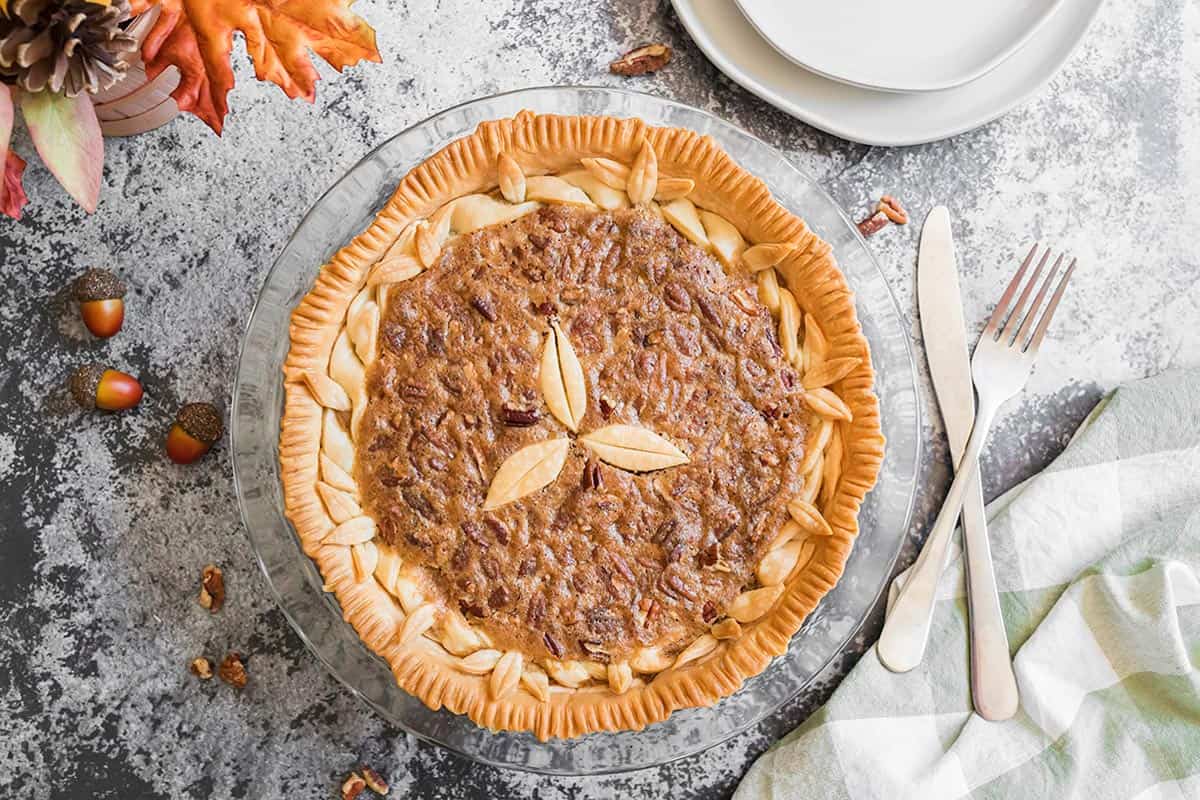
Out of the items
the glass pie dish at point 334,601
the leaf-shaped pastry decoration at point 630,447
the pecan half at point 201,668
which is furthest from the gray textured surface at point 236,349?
the leaf-shaped pastry decoration at point 630,447

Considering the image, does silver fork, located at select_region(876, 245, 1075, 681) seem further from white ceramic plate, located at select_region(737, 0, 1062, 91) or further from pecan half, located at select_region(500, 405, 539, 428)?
pecan half, located at select_region(500, 405, 539, 428)

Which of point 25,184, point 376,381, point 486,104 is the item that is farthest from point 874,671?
point 25,184

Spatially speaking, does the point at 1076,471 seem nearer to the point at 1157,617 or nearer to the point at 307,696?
the point at 1157,617

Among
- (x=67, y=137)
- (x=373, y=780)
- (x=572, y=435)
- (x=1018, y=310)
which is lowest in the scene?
(x=373, y=780)

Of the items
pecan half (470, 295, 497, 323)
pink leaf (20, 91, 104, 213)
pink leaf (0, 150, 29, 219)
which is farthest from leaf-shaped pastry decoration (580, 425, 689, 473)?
pink leaf (0, 150, 29, 219)

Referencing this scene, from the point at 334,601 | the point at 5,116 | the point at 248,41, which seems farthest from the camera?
the point at 334,601

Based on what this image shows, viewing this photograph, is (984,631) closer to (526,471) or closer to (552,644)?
(552,644)

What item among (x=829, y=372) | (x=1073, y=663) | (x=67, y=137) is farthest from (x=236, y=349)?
(x=1073, y=663)
